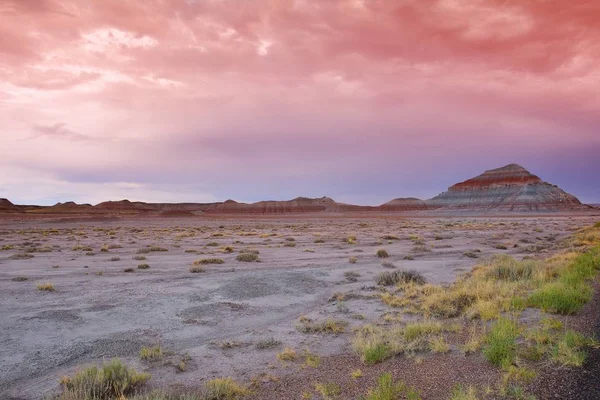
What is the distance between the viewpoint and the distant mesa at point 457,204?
142375 mm

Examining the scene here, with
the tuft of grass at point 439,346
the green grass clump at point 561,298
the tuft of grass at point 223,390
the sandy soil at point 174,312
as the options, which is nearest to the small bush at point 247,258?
the sandy soil at point 174,312

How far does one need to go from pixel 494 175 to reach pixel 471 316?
188 m

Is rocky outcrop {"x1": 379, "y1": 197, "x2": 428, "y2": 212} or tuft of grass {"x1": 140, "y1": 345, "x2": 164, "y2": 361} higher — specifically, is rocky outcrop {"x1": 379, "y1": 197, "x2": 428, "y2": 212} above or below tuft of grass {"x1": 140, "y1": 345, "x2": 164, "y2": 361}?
above

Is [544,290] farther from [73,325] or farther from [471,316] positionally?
[73,325]

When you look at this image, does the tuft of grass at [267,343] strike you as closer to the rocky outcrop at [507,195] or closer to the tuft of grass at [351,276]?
the tuft of grass at [351,276]

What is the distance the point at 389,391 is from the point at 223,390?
2.47m

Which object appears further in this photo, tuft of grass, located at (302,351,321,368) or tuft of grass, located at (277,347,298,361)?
tuft of grass, located at (277,347,298,361)

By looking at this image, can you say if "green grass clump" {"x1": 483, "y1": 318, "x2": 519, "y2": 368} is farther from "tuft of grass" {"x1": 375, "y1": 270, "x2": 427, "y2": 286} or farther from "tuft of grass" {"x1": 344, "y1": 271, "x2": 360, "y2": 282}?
"tuft of grass" {"x1": 344, "y1": 271, "x2": 360, "y2": 282}

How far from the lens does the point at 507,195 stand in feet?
509

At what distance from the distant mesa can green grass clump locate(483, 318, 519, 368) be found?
437 ft

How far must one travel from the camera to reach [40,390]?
657 centimetres

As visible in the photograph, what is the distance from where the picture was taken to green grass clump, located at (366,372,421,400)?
5531 mm

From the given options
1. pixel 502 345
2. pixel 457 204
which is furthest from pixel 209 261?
pixel 457 204

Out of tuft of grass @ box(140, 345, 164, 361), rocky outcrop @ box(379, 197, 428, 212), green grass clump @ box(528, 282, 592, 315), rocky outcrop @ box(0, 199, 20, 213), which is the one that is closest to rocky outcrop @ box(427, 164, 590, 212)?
rocky outcrop @ box(379, 197, 428, 212)
